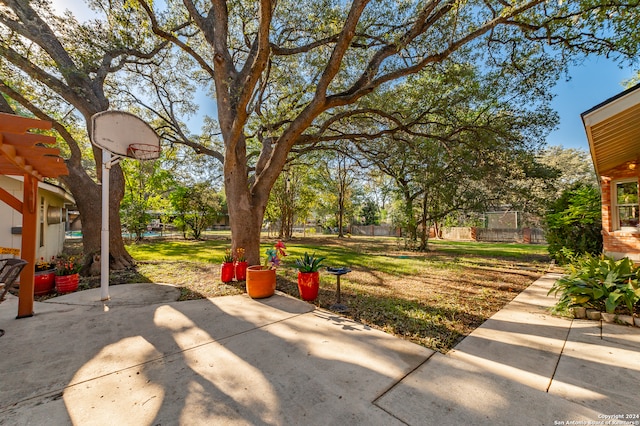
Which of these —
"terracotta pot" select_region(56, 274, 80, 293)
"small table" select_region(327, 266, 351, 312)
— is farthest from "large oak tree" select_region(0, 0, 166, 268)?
"small table" select_region(327, 266, 351, 312)

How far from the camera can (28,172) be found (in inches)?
144

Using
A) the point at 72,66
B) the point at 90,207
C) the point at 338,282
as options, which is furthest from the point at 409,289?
the point at 72,66

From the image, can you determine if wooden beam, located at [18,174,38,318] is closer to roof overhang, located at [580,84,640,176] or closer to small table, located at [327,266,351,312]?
small table, located at [327,266,351,312]

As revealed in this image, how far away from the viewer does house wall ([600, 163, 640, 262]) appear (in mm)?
6504

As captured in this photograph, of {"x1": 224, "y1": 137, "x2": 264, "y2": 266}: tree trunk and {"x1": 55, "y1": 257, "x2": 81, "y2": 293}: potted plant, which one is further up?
{"x1": 224, "y1": 137, "x2": 264, "y2": 266}: tree trunk

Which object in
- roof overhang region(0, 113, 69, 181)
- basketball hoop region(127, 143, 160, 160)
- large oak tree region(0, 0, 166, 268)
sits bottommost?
roof overhang region(0, 113, 69, 181)

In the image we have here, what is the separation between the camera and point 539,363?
252 cm

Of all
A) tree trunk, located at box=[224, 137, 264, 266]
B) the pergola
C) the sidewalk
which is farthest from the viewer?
tree trunk, located at box=[224, 137, 264, 266]

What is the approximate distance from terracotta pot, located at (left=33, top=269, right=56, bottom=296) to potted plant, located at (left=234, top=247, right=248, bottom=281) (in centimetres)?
367

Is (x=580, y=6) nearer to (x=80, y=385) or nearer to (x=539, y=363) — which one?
(x=539, y=363)

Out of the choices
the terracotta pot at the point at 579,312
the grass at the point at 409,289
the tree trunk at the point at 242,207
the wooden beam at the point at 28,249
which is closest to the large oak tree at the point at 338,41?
the tree trunk at the point at 242,207

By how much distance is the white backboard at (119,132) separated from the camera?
15.8 ft

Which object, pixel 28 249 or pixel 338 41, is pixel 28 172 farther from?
pixel 338 41

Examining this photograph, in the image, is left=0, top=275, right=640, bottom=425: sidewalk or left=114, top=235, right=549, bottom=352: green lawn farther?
left=114, top=235, right=549, bottom=352: green lawn
